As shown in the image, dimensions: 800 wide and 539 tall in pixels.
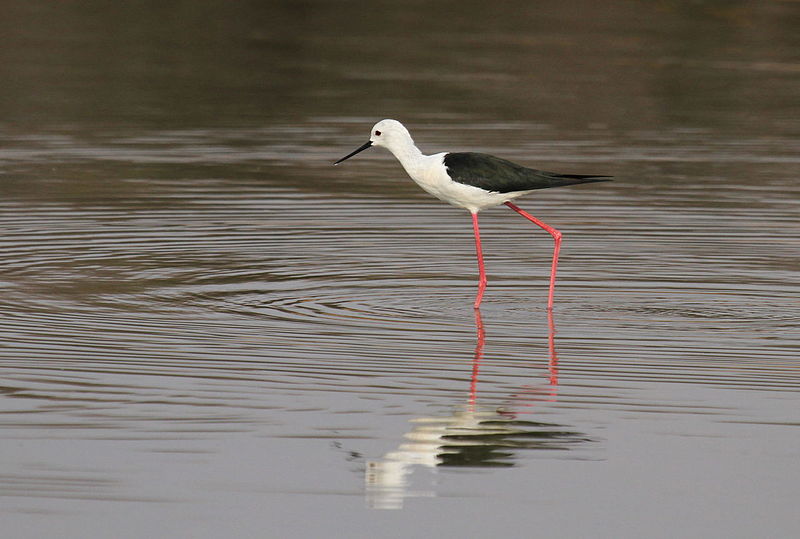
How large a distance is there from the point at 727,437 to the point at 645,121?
15.2 metres

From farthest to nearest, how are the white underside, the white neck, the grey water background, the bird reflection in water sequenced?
1. the white neck
2. the white underside
3. the bird reflection in water
4. the grey water background

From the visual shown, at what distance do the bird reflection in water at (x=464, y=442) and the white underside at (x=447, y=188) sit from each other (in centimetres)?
330

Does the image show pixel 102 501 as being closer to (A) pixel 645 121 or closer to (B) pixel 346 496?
(B) pixel 346 496

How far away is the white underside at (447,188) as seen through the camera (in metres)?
11.8

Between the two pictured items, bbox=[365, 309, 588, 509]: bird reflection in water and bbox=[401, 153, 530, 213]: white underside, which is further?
bbox=[401, 153, 530, 213]: white underside

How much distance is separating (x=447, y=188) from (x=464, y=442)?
172 inches

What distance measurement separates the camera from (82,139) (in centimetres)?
2028

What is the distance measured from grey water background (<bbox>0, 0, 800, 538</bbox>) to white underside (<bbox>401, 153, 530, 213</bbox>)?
68 centimetres

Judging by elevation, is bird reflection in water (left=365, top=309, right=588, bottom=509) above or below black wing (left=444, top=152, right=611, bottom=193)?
below

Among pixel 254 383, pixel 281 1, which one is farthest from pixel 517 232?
pixel 281 1

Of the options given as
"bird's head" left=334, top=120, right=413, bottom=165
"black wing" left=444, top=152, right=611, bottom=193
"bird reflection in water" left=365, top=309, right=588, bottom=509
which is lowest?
"bird reflection in water" left=365, top=309, right=588, bottom=509

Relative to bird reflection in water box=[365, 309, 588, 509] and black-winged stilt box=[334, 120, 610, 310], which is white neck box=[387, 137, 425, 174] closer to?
black-winged stilt box=[334, 120, 610, 310]

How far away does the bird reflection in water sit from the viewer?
7164 mm

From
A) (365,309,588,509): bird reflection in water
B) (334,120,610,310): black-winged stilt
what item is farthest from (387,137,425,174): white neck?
(365,309,588,509): bird reflection in water
